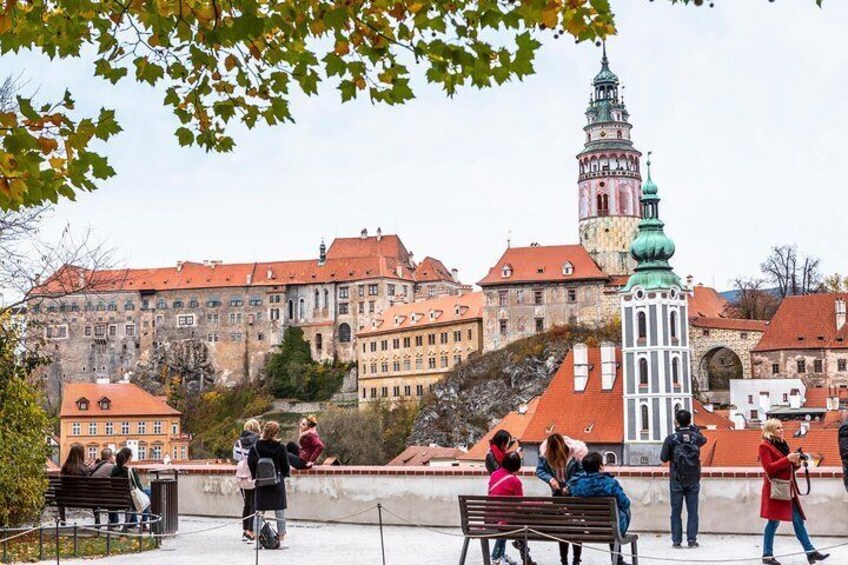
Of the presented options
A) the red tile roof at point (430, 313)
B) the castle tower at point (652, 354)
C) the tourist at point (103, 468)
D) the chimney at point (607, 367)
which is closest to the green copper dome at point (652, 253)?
the castle tower at point (652, 354)

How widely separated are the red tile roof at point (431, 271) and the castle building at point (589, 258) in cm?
1234

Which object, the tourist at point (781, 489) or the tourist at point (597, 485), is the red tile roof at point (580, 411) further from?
the tourist at point (597, 485)

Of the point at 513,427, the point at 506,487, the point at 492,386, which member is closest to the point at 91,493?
the point at 506,487

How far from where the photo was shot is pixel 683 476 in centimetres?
1048

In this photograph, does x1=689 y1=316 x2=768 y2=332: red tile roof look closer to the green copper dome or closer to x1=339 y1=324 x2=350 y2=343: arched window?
the green copper dome

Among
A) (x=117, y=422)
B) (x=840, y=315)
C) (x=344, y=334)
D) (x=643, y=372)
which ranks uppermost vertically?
(x=344, y=334)

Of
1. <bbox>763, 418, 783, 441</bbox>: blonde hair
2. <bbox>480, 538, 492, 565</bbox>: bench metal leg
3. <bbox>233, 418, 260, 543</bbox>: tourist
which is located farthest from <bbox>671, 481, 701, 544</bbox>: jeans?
<bbox>233, 418, 260, 543</bbox>: tourist

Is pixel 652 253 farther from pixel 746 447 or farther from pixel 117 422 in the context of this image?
pixel 117 422

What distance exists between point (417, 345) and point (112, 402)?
2184cm

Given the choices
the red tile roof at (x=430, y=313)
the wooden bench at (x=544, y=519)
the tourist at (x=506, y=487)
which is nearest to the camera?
the wooden bench at (x=544, y=519)

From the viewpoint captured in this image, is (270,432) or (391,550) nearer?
(391,550)

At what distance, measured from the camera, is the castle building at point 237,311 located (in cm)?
9581

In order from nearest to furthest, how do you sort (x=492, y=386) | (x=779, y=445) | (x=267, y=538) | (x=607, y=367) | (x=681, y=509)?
(x=779, y=445) → (x=681, y=509) → (x=267, y=538) → (x=607, y=367) → (x=492, y=386)

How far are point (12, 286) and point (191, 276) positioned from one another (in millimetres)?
86502
